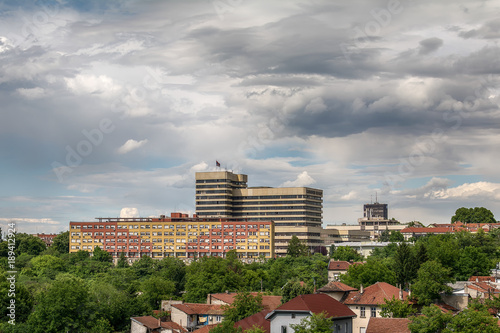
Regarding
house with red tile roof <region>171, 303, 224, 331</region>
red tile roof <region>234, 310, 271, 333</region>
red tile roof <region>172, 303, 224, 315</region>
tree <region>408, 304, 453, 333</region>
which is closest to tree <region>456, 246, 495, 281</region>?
red tile roof <region>172, 303, 224, 315</region>

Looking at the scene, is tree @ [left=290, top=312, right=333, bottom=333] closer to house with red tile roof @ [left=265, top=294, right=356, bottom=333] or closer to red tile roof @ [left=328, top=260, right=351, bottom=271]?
house with red tile roof @ [left=265, top=294, right=356, bottom=333]

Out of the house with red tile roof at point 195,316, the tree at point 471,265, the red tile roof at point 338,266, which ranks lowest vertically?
the house with red tile roof at point 195,316

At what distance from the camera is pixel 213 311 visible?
105 metres

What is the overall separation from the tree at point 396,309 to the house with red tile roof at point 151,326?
1286 inches

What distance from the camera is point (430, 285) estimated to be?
312 feet

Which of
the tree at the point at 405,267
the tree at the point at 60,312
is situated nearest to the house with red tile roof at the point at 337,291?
the tree at the point at 405,267

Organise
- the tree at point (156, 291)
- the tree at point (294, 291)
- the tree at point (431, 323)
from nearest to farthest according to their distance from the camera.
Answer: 1. the tree at point (431, 323)
2. the tree at point (294, 291)
3. the tree at point (156, 291)

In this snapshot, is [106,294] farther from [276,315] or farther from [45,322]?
[276,315]

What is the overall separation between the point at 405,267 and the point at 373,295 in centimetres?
2724

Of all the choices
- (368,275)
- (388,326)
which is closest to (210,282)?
(368,275)

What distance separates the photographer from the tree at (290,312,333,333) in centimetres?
6656

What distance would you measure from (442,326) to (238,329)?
24.5 m

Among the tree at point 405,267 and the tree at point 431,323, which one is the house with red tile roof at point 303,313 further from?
the tree at point 405,267

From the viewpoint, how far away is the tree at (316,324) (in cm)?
6656
